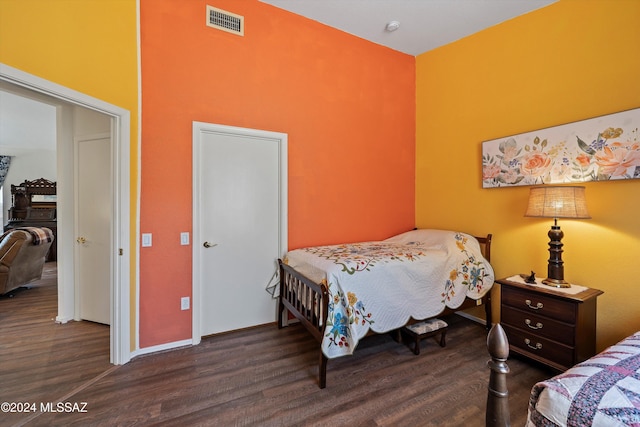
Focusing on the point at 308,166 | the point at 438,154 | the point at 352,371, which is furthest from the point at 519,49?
the point at 352,371

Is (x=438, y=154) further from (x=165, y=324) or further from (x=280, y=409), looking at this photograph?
(x=165, y=324)

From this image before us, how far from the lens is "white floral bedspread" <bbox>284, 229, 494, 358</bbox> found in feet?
6.25

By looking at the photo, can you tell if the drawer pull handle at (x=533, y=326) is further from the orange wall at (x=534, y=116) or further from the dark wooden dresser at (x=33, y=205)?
the dark wooden dresser at (x=33, y=205)

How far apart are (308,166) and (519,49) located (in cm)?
241

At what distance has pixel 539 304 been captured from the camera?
2.01 metres

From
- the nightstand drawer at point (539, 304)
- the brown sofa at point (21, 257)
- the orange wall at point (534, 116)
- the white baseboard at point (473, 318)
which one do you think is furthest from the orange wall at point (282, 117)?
the brown sofa at point (21, 257)

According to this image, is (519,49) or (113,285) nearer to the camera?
(113,285)

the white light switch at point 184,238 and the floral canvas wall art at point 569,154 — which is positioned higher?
the floral canvas wall art at point 569,154

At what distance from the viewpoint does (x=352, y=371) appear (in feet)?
6.79

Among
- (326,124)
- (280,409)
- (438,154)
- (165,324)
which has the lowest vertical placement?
(280,409)

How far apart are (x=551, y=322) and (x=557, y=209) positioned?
846 mm

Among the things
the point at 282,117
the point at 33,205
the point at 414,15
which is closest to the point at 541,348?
the point at 282,117

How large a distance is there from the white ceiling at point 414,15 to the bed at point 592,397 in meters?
3.04

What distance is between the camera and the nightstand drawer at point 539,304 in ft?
6.13
